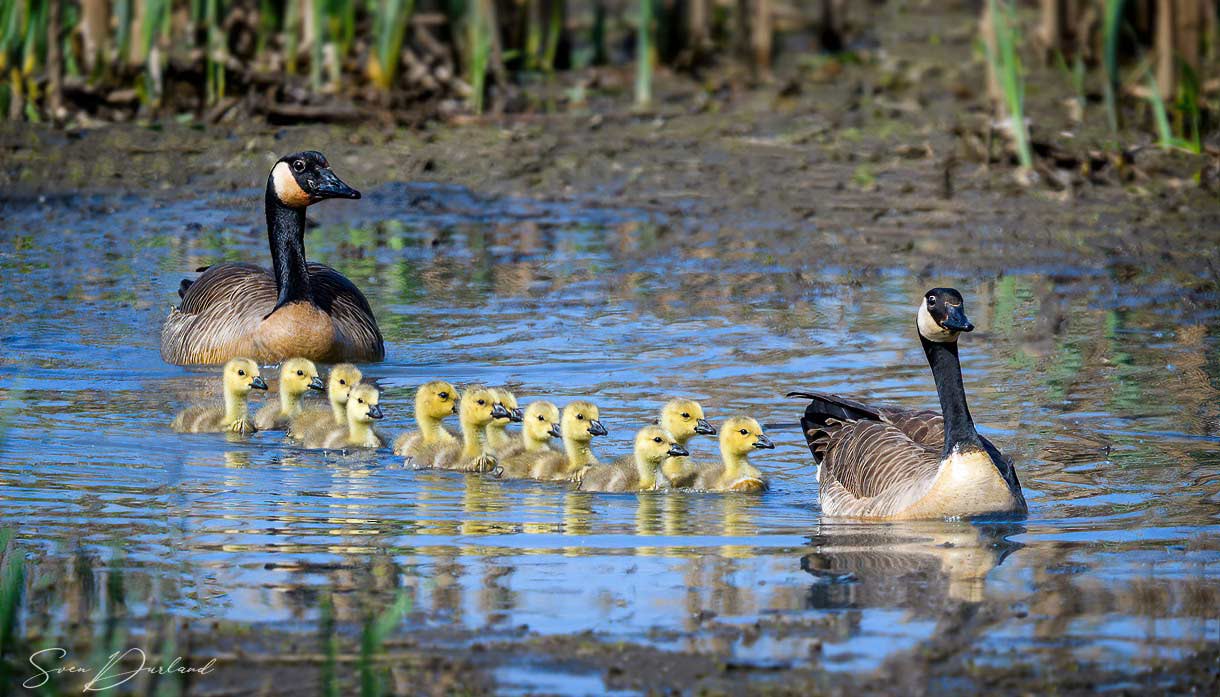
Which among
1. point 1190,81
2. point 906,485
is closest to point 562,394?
point 906,485

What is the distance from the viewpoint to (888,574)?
21.9 feet

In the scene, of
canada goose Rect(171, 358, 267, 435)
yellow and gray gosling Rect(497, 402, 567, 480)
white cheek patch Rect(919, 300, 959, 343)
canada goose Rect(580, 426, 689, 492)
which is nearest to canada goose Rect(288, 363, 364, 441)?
canada goose Rect(171, 358, 267, 435)

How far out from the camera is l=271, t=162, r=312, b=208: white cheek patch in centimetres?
1156

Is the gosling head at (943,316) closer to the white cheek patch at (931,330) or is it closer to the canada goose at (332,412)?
the white cheek patch at (931,330)

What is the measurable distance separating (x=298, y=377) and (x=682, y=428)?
7.17 feet

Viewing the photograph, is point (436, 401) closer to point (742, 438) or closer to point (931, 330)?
point (742, 438)

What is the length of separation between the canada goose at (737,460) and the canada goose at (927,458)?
0.29 metres

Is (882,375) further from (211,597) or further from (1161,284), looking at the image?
(211,597)

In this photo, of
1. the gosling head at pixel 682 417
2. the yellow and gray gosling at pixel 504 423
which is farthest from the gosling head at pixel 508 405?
the gosling head at pixel 682 417

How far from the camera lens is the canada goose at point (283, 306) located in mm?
11062

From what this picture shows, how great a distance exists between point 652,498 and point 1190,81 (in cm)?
824

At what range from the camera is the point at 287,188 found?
11.6 metres

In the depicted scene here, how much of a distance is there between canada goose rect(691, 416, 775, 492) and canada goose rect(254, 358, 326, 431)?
2267 mm

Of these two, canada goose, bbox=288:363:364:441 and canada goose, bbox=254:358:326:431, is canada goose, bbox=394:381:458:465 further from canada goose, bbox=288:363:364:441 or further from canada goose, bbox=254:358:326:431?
canada goose, bbox=254:358:326:431
